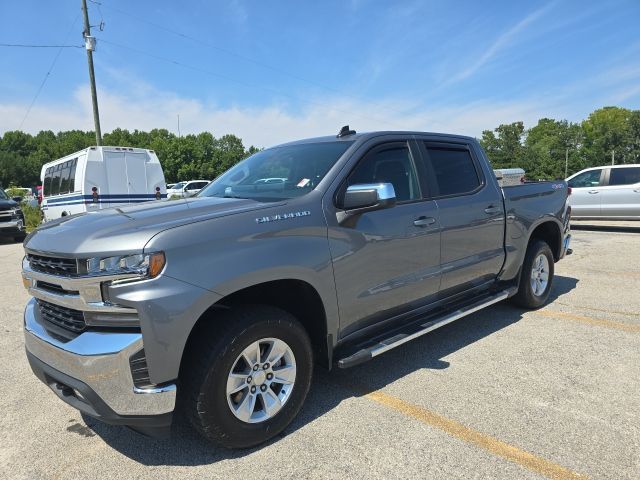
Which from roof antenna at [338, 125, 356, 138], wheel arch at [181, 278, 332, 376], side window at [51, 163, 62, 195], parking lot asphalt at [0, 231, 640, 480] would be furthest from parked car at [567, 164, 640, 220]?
side window at [51, 163, 62, 195]

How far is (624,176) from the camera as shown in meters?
12.3

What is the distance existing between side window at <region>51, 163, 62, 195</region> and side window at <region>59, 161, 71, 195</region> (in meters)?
0.50

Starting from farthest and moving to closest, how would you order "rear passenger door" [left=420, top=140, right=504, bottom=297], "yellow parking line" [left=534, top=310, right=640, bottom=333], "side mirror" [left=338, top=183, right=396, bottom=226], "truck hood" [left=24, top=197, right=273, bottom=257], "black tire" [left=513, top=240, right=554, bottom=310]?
"black tire" [left=513, top=240, right=554, bottom=310], "yellow parking line" [left=534, top=310, right=640, bottom=333], "rear passenger door" [left=420, top=140, right=504, bottom=297], "side mirror" [left=338, top=183, right=396, bottom=226], "truck hood" [left=24, top=197, right=273, bottom=257]

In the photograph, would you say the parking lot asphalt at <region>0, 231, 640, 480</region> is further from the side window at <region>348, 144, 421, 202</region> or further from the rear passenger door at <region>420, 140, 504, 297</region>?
the side window at <region>348, 144, 421, 202</region>

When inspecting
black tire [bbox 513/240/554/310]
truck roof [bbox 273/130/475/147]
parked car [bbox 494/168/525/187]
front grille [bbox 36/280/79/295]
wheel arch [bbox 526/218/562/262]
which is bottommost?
black tire [bbox 513/240/554/310]

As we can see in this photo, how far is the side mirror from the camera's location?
116 inches

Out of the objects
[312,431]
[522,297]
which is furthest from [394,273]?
[522,297]

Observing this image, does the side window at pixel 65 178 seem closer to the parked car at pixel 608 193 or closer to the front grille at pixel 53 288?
the front grille at pixel 53 288

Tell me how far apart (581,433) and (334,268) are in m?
1.77

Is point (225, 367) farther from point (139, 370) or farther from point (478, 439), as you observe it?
point (478, 439)

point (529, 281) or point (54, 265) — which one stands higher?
point (54, 265)

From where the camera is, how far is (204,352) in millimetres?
2455

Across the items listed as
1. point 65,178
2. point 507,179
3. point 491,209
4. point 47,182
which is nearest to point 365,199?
point 491,209

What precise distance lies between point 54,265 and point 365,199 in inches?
72.6
